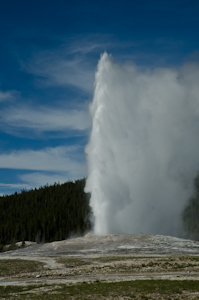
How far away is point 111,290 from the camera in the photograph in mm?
22172

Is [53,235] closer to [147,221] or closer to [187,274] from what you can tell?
[147,221]

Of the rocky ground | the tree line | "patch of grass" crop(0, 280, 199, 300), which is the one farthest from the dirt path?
the tree line

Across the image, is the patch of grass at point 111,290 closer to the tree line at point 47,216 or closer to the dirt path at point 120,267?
the dirt path at point 120,267

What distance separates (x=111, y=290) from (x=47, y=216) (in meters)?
112

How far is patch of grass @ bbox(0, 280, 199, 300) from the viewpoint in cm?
2025

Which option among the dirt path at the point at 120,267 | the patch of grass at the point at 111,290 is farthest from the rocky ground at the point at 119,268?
the patch of grass at the point at 111,290

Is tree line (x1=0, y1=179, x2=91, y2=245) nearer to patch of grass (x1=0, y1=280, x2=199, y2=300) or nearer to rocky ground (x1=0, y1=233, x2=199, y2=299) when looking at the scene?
rocky ground (x1=0, y1=233, x2=199, y2=299)

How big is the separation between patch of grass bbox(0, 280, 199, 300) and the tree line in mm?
89894

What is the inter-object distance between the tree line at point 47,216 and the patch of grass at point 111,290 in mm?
89894

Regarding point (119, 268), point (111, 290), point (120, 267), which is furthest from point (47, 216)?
point (111, 290)

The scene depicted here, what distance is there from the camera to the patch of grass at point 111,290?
2025 cm

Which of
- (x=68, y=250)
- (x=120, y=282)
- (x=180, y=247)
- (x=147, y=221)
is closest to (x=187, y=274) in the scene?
(x=120, y=282)

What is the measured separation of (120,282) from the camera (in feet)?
83.7

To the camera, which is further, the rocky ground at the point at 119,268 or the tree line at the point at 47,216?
the tree line at the point at 47,216
